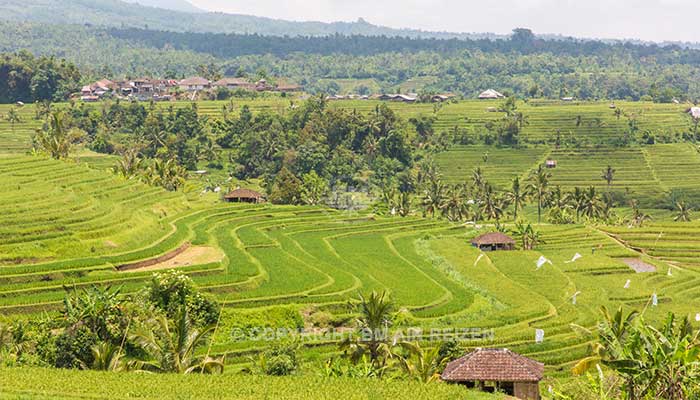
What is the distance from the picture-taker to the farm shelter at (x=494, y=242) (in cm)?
6794

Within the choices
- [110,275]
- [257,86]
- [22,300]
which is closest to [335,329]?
[110,275]

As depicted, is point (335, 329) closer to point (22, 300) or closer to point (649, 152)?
point (22, 300)

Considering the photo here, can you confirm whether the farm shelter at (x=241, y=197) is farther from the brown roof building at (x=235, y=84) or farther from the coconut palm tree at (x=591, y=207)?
the brown roof building at (x=235, y=84)

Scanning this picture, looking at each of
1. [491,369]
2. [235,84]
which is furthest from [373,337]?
[235,84]

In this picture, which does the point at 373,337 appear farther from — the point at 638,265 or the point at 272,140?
the point at 272,140

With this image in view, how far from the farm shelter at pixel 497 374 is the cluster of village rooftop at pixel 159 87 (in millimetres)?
110782

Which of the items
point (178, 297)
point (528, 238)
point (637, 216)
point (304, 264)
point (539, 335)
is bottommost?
point (637, 216)

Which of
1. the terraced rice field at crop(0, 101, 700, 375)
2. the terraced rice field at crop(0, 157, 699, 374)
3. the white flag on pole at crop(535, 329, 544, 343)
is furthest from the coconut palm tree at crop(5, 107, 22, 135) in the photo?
the white flag on pole at crop(535, 329, 544, 343)

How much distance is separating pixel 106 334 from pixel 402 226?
4297 cm

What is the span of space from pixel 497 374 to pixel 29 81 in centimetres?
10592

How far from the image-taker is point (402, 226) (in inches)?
2933

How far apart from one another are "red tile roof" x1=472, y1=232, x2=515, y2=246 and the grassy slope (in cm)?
4319

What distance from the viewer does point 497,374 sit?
98.8 feet

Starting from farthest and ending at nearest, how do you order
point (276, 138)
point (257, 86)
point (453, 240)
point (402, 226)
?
1. point (257, 86)
2. point (276, 138)
3. point (402, 226)
4. point (453, 240)
